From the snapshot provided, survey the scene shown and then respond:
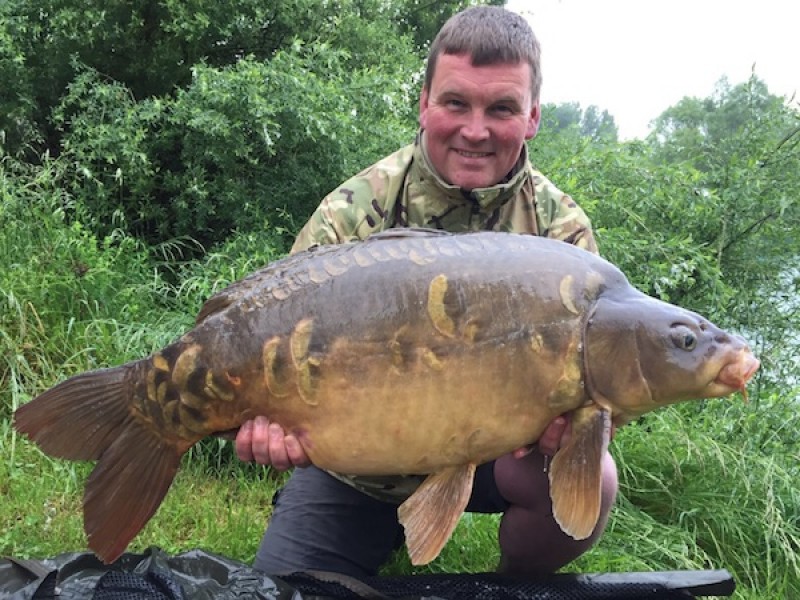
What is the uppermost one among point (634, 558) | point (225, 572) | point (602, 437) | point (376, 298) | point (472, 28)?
point (472, 28)

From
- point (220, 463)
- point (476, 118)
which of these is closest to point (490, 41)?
point (476, 118)

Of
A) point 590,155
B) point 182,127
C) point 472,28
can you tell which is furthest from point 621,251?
point 182,127

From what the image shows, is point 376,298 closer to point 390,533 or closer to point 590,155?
point 390,533

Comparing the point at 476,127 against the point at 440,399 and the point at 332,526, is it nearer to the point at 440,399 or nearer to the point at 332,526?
the point at 440,399

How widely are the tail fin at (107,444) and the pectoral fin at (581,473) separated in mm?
609

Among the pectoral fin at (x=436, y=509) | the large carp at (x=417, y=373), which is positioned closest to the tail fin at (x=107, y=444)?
the large carp at (x=417, y=373)

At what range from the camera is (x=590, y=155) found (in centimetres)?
372

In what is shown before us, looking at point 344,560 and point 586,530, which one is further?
point 344,560

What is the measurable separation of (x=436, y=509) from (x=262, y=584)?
38 cm

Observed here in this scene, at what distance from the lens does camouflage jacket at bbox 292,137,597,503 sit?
174 centimetres

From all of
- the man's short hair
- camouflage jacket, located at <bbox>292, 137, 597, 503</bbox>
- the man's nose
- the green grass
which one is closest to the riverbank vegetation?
the green grass

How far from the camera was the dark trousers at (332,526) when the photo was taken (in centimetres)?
169

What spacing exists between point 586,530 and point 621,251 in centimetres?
198

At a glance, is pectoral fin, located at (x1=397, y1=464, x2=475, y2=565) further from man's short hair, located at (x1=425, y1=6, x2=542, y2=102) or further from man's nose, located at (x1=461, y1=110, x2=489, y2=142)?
man's short hair, located at (x1=425, y1=6, x2=542, y2=102)
